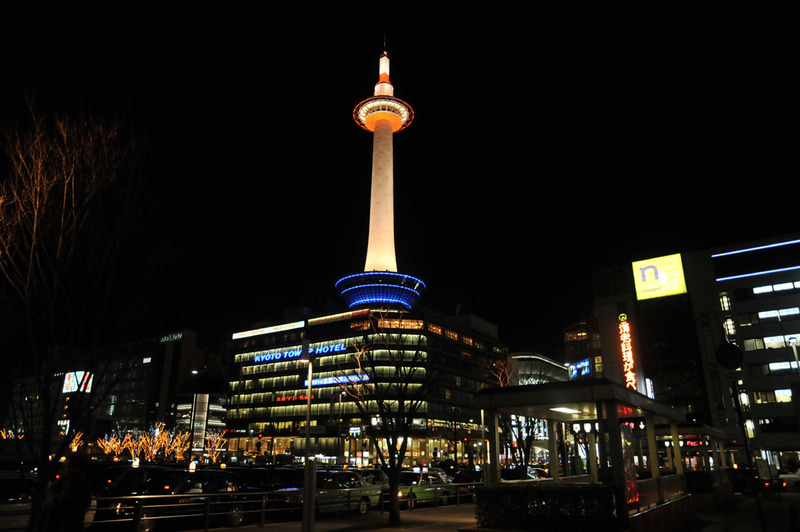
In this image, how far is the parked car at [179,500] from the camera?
15.5 meters

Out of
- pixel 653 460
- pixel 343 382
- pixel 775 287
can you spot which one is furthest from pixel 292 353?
pixel 653 460

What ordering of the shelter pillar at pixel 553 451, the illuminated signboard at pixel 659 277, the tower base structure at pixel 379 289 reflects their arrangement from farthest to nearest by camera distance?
the tower base structure at pixel 379 289 < the illuminated signboard at pixel 659 277 < the shelter pillar at pixel 553 451

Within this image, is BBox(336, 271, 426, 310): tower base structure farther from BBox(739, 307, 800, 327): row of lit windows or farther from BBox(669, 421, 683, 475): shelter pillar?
BBox(669, 421, 683, 475): shelter pillar

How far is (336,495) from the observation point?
22.1 m

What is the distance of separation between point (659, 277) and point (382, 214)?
5982cm

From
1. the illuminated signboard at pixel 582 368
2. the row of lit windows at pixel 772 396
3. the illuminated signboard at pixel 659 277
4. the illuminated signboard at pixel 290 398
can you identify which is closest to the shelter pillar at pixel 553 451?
the illuminated signboard at pixel 582 368

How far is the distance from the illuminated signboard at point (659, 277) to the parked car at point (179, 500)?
212 ft

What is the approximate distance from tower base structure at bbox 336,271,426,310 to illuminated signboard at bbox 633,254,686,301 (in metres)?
60.1

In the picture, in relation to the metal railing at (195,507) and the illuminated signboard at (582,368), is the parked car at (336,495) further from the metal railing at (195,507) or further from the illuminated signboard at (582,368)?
the illuminated signboard at (582,368)

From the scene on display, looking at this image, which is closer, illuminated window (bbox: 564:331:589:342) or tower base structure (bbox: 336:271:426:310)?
illuminated window (bbox: 564:331:589:342)

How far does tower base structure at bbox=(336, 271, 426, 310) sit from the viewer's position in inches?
4847

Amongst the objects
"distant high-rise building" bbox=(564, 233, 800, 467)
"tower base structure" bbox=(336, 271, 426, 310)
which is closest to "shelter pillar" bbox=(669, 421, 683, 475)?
"distant high-rise building" bbox=(564, 233, 800, 467)

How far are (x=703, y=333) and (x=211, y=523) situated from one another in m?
67.6

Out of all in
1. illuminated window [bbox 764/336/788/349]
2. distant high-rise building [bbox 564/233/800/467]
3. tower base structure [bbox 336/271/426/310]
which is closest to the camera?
distant high-rise building [bbox 564/233/800/467]
